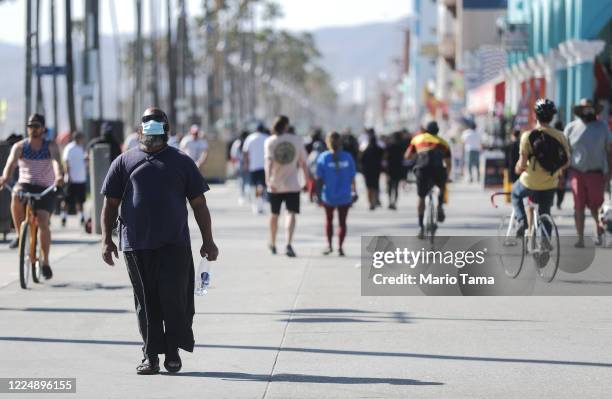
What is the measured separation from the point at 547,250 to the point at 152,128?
6.25m

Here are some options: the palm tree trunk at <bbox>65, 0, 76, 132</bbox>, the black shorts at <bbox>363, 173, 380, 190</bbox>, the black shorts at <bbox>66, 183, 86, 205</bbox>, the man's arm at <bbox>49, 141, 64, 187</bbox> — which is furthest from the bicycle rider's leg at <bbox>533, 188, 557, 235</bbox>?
the palm tree trunk at <bbox>65, 0, 76, 132</bbox>

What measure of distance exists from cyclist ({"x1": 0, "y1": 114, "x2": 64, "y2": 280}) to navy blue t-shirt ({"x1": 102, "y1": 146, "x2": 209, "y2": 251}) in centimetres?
582

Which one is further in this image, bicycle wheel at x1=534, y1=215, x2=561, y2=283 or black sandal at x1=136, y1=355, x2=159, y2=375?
bicycle wheel at x1=534, y1=215, x2=561, y2=283

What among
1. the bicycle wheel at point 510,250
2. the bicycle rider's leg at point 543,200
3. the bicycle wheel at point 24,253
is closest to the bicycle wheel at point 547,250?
the bicycle wheel at point 510,250

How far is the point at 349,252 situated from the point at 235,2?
10022cm

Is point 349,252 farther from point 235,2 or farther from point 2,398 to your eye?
point 235,2

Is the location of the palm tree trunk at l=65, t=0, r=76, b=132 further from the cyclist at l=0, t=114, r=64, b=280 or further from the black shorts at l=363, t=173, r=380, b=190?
the cyclist at l=0, t=114, r=64, b=280

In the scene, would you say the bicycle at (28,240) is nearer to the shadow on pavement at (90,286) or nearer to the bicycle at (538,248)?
the shadow on pavement at (90,286)

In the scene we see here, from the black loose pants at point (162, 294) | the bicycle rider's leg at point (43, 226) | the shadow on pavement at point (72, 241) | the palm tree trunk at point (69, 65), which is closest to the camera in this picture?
the black loose pants at point (162, 294)

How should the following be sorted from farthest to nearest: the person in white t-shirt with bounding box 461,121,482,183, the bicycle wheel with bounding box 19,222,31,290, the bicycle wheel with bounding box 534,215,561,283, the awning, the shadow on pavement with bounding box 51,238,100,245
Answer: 1. the awning
2. the person in white t-shirt with bounding box 461,121,482,183
3. the shadow on pavement with bounding box 51,238,100,245
4. the bicycle wheel with bounding box 19,222,31,290
5. the bicycle wheel with bounding box 534,215,561,283

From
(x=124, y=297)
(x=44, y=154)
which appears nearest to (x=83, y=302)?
(x=124, y=297)

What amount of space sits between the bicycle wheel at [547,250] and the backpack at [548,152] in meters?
0.65

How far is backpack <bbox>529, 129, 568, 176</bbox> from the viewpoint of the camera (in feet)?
49.7

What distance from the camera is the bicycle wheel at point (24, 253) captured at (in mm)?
14883
